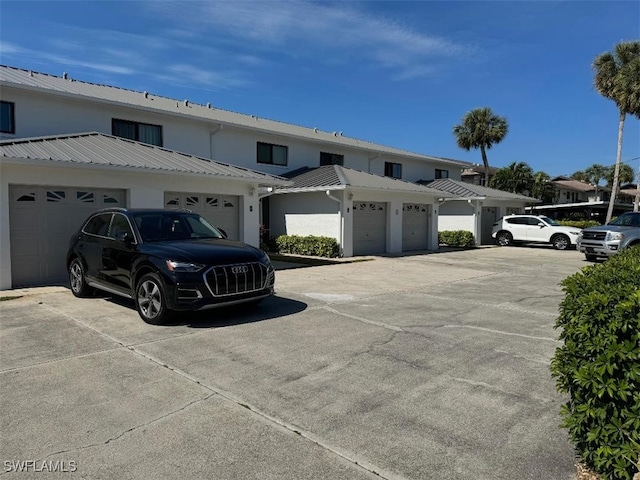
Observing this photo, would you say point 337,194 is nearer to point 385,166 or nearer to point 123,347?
point 385,166

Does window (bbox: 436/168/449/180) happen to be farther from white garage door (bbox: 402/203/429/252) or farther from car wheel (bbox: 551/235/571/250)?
white garage door (bbox: 402/203/429/252)

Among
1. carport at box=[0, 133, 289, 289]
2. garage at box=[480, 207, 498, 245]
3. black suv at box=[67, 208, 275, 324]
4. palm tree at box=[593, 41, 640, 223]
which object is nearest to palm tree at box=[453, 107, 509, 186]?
palm tree at box=[593, 41, 640, 223]

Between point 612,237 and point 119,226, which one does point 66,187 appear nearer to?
point 119,226

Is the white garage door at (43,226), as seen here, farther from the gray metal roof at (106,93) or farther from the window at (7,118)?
the gray metal roof at (106,93)

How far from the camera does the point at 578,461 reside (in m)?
3.06

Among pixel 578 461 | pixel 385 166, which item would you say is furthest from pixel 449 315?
pixel 385 166

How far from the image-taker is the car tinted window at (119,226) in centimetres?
771

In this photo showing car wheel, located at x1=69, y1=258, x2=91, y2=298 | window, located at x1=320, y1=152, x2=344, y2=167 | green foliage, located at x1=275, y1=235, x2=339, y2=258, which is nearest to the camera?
car wheel, located at x1=69, y1=258, x2=91, y2=298

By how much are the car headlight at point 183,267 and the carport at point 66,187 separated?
5.27 metres

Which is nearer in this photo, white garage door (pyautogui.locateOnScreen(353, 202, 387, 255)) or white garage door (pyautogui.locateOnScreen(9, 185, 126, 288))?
white garage door (pyautogui.locateOnScreen(9, 185, 126, 288))

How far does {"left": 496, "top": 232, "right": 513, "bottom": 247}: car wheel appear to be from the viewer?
1024 inches

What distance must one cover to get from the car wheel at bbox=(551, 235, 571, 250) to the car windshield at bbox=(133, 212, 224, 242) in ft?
70.6

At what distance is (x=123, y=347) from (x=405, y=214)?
677 inches

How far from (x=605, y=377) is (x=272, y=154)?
19.2m
